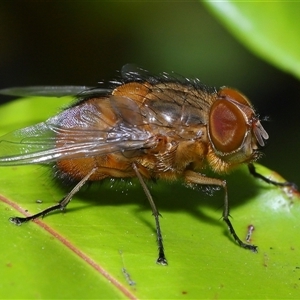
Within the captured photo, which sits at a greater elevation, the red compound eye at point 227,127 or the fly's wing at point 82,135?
the red compound eye at point 227,127

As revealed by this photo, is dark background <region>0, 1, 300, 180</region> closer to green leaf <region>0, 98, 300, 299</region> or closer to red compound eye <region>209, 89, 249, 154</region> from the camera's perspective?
green leaf <region>0, 98, 300, 299</region>

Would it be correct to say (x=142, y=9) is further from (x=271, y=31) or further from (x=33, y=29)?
(x=271, y=31)

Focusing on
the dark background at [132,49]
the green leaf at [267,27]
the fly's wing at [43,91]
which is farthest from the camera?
the dark background at [132,49]

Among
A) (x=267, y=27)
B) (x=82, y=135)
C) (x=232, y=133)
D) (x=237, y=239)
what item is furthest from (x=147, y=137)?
(x=267, y=27)

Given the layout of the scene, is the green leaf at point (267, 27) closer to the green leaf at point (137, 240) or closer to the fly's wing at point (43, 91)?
the green leaf at point (137, 240)

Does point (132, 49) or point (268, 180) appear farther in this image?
point (132, 49)

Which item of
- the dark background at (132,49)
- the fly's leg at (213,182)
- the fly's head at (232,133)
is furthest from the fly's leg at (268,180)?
the dark background at (132,49)

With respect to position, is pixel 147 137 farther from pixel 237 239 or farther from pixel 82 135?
pixel 237 239

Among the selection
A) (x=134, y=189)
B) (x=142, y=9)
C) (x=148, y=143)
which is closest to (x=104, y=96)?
(x=148, y=143)
